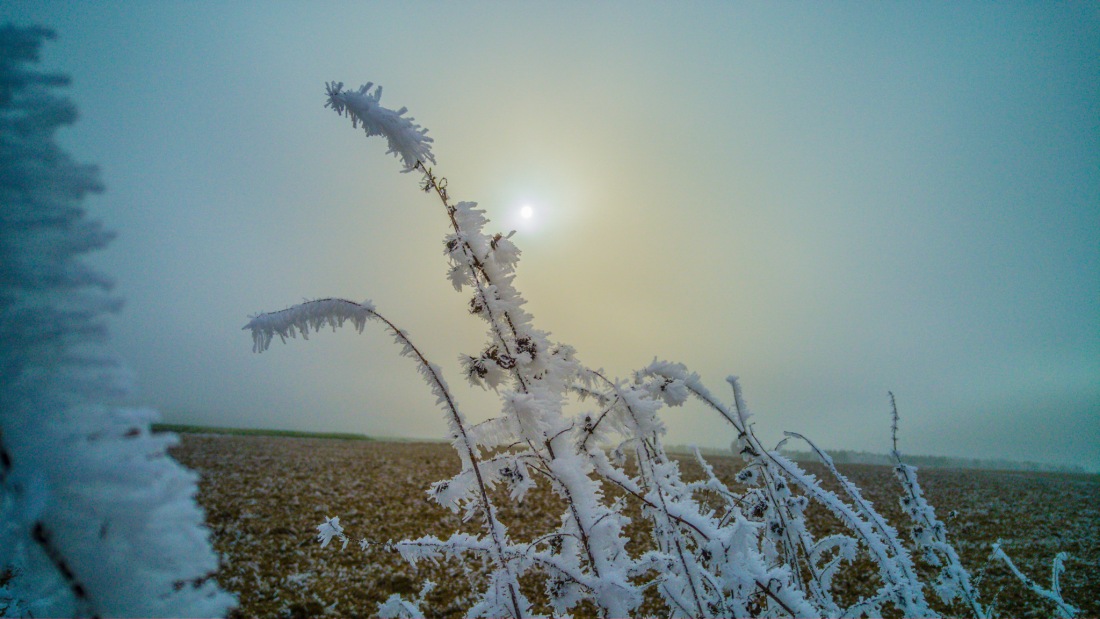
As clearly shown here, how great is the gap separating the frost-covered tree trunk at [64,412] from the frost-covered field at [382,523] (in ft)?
7.16

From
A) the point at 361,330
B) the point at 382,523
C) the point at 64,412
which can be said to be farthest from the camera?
the point at 382,523

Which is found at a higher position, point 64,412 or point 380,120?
point 380,120

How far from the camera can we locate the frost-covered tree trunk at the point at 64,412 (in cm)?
44

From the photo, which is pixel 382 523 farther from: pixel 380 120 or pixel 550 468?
pixel 380 120

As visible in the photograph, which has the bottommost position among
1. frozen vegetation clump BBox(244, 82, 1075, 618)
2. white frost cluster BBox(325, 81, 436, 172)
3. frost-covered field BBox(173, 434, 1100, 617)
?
frost-covered field BBox(173, 434, 1100, 617)

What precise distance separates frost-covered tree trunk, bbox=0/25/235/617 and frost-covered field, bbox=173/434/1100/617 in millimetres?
2183

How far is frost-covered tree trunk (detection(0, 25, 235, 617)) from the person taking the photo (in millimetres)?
437

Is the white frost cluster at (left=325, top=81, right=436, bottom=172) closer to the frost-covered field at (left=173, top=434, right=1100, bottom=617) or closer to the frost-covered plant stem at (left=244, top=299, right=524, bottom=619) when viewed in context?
the frost-covered plant stem at (left=244, top=299, right=524, bottom=619)

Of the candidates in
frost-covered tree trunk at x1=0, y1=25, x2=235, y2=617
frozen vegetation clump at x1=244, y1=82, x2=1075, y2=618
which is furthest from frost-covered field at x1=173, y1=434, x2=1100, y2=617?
frost-covered tree trunk at x1=0, y1=25, x2=235, y2=617

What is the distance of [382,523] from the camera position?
13125 mm

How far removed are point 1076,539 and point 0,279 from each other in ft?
88.6

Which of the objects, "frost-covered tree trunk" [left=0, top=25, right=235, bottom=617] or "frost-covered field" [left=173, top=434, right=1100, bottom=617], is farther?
"frost-covered field" [left=173, top=434, right=1100, bottom=617]

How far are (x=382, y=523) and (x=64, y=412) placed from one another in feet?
49.3

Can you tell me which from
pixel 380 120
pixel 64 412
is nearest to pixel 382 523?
pixel 380 120
